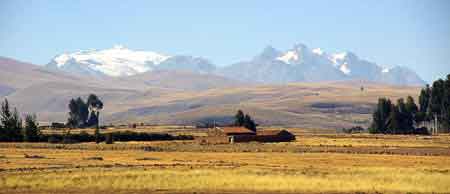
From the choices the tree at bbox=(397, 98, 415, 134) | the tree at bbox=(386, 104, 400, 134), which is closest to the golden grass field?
the tree at bbox=(386, 104, 400, 134)

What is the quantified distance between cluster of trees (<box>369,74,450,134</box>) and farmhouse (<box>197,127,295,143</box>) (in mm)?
43061

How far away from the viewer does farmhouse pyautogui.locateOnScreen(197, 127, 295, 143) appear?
147375mm

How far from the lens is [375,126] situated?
193875 mm

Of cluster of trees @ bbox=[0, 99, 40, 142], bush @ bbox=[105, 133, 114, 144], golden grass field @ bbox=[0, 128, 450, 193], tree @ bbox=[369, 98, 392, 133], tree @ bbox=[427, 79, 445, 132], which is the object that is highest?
Answer: tree @ bbox=[427, 79, 445, 132]

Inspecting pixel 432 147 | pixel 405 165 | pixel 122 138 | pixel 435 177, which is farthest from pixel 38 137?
pixel 435 177

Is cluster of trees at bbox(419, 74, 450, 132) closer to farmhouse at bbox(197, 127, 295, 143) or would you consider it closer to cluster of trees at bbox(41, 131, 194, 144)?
farmhouse at bbox(197, 127, 295, 143)

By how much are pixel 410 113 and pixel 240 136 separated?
59210mm

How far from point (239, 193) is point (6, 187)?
53.7 ft

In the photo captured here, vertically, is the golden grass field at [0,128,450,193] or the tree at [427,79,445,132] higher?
the tree at [427,79,445,132]

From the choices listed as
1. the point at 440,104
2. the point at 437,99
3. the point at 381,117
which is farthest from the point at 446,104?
the point at 381,117

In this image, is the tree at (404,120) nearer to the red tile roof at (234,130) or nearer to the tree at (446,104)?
the tree at (446,104)

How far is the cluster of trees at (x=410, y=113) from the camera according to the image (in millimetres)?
187750

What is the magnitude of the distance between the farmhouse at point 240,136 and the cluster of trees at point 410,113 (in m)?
43.1

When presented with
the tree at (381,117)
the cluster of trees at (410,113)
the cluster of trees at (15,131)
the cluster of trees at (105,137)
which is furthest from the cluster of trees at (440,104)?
the cluster of trees at (15,131)
